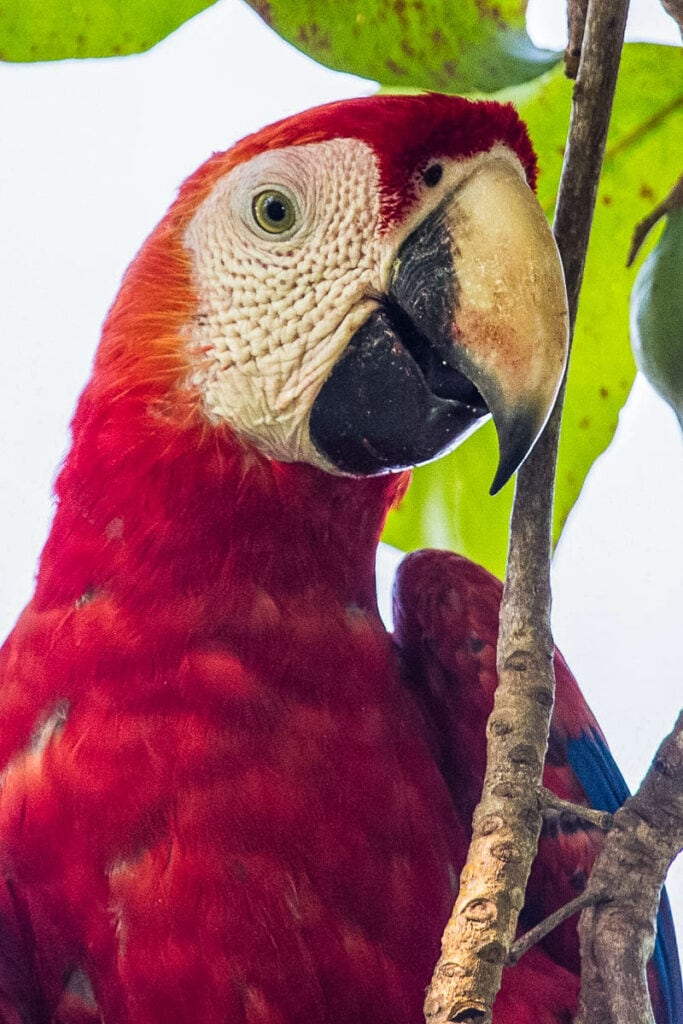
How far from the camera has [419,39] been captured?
0.75 metres

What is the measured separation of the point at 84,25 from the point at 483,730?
526mm

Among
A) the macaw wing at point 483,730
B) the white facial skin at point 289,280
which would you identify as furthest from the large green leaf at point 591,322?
the white facial skin at point 289,280

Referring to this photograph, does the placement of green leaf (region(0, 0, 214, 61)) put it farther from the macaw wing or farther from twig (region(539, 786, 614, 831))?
twig (region(539, 786, 614, 831))

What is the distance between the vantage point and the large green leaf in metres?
0.75

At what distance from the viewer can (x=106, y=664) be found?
69 cm

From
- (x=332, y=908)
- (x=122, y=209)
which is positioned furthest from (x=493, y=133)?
(x=122, y=209)

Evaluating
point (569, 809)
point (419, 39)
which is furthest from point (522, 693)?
point (419, 39)

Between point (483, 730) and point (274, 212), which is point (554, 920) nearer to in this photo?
point (483, 730)

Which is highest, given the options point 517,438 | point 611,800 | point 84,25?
point 84,25

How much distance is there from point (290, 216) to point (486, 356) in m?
0.17

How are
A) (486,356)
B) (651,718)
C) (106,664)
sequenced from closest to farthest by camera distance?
(486,356) < (106,664) < (651,718)

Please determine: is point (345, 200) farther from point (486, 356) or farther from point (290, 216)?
point (486, 356)

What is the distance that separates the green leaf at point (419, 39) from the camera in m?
0.74

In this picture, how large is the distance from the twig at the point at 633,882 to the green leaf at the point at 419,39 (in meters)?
0.42
